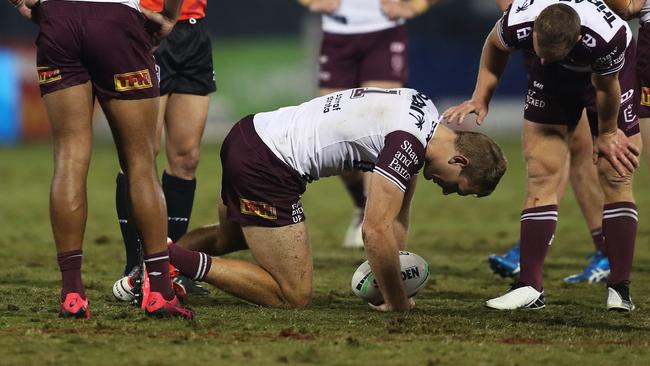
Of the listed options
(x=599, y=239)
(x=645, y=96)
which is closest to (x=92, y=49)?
(x=645, y=96)

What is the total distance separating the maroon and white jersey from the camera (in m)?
6.12

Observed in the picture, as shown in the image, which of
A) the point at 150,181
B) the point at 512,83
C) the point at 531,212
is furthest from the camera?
the point at 512,83

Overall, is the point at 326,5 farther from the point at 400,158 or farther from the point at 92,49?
the point at 92,49

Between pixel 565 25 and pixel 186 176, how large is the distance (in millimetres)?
2667

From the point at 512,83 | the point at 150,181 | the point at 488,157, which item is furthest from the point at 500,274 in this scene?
the point at 512,83

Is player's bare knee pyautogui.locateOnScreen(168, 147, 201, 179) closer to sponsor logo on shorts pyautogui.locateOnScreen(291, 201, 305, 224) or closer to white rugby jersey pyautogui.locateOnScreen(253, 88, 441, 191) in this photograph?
white rugby jersey pyautogui.locateOnScreen(253, 88, 441, 191)

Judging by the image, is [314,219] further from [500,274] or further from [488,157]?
[488,157]

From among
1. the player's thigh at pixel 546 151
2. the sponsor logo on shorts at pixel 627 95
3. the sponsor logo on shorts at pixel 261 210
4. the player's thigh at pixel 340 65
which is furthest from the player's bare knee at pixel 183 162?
the player's thigh at pixel 340 65

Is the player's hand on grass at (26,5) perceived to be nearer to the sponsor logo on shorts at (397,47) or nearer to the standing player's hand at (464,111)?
the standing player's hand at (464,111)

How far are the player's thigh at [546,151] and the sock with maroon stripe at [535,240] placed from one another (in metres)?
0.19

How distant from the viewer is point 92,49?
5566 mm

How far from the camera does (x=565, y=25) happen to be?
5906mm

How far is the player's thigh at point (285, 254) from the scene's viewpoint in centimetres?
644

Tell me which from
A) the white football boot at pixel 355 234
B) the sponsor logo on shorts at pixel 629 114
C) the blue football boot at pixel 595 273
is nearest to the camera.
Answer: the sponsor logo on shorts at pixel 629 114
